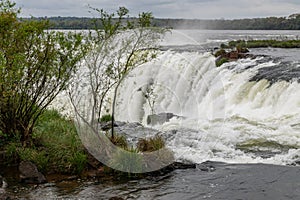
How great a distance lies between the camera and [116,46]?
9555 millimetres

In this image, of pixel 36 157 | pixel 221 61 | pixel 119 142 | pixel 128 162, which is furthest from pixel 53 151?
pixel 221 61

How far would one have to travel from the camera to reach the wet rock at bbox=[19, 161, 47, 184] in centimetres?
881

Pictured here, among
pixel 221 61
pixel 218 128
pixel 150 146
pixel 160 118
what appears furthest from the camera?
pixel 221 61

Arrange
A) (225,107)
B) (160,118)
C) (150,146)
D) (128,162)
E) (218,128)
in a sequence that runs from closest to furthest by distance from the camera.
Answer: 1. (128,162)
2. (150,146)
3. (218,128)
4. (160,118)
5. (225,107)

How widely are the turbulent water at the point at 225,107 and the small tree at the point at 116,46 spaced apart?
77cm

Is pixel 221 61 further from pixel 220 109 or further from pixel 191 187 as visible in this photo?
pixel 191 187

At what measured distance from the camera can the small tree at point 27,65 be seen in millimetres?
9266

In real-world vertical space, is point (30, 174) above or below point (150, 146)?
below

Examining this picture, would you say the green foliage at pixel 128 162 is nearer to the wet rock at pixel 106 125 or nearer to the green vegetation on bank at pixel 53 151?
the green vegetation on bank at pixel 53 151

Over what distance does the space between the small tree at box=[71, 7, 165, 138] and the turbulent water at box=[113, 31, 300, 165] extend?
77cm

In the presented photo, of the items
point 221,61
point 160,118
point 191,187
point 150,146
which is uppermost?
point 221,61

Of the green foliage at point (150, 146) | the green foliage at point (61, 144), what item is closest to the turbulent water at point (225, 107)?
the green foliage at point (150, 146)

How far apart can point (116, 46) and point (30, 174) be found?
3084 millimetres

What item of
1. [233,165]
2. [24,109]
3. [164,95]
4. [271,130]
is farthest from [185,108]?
[24,109]
